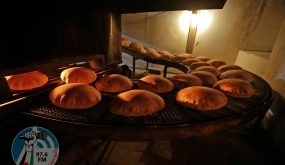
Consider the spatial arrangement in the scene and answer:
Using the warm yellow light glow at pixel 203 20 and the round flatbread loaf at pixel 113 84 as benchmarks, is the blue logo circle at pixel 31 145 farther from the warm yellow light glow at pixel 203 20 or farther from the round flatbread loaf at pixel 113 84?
the warm yellow light glow at pixel 203 20

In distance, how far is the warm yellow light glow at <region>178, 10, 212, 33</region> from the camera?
6.08 m

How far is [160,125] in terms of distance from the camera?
157 centimetres

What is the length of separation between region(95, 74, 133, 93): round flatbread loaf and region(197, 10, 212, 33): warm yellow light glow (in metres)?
5.31

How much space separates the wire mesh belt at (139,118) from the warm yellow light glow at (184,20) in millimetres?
5436

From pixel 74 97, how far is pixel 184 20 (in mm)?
6188

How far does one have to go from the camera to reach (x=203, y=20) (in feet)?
21.4

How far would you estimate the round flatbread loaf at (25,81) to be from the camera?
2.09m

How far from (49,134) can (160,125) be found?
141 cm

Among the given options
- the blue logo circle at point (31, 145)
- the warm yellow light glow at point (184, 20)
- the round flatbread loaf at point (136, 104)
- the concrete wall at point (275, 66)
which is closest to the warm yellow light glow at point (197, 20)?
the warm yellow light glow at point (184, 20)

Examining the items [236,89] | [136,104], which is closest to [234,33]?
[236,89]

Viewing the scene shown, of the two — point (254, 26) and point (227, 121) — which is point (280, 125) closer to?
point (227, 121)

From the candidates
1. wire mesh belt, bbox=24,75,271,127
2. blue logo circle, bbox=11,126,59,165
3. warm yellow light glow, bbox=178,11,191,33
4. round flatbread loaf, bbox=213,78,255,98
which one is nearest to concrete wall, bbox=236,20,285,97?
round flatbread loaf, bbox=213,78,255,98

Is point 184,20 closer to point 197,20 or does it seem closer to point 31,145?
point 197,20

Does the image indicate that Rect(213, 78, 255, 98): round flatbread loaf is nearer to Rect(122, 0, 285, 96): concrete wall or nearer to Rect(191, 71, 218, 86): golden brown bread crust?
Rect(191, 71, 218, 86): golden brown bread crust
